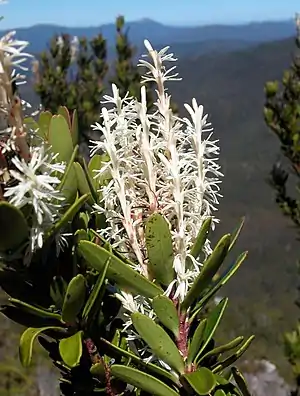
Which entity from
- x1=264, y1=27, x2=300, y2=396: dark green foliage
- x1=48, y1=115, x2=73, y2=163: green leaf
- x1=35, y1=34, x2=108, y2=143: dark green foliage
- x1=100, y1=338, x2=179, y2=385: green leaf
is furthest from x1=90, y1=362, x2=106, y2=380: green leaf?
x1=35, y1=34, x2=108, y2=143: dark green foliage

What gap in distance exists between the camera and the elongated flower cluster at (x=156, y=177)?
70 cm

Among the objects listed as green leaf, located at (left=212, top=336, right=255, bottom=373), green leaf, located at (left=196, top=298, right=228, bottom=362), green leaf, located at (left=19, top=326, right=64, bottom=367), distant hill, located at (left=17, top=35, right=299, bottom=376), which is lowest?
distant hill, located at (left=17, top=35, right=299, bottom=376)

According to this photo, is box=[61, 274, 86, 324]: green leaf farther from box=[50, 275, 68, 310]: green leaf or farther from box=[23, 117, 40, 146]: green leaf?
box=[23, 117, 40, 146]: green leaf

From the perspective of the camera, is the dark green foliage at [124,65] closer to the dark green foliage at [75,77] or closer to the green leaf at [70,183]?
the dark green foliage at [75,77]

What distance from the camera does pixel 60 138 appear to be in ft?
2.44

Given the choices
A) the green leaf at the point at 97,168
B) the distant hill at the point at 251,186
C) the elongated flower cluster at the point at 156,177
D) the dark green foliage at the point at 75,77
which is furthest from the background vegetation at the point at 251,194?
the elongated flower cluster at the point at 156,177

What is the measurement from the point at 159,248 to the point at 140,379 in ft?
0.46

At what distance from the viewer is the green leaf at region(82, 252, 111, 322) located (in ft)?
2.18

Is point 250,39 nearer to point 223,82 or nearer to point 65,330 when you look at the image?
point 223,82

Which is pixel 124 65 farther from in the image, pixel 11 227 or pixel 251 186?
pixel 251 186

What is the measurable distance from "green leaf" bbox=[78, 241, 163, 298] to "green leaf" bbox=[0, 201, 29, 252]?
66 mm

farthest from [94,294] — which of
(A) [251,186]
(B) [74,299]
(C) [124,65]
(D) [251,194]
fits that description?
(A) [251,186]

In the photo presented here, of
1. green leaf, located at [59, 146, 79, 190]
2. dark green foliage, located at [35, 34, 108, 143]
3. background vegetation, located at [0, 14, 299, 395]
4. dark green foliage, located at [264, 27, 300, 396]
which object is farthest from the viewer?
background vegetation, located at [0, 14, 299, 395]

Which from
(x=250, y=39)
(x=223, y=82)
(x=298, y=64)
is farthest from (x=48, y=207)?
(x=250, y=39)
